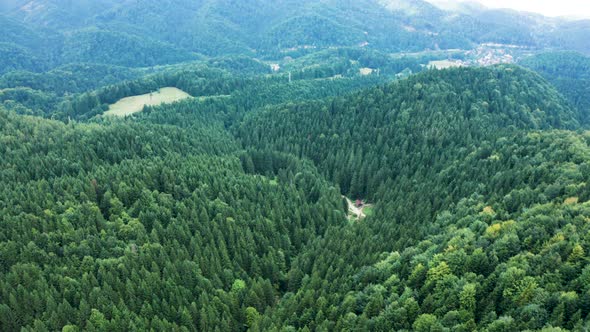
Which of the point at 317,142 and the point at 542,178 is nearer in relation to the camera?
the point at 542,178

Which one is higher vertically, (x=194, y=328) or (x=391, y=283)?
(x=391, y=283)

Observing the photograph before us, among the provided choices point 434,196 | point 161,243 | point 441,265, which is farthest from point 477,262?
point 161,243

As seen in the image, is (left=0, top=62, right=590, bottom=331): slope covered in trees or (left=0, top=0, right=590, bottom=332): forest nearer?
(left=0, top=0, right=590, bottom=332): forest

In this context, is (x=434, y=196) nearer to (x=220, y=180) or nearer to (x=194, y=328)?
(x=220, y=180)

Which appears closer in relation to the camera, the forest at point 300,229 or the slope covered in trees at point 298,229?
the forest at point 300,229

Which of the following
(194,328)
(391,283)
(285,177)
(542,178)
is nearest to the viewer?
(194,328)

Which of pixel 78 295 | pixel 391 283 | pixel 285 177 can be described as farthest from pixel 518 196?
pixel 78 295

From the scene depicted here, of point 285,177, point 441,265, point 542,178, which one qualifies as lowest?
point 285,177

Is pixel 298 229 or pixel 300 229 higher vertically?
pixel 298 229

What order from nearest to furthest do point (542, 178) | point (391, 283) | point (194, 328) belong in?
point (194, 328) < point (391, 283) < point (542, 178)

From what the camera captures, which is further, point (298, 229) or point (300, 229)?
point (300, 229)
